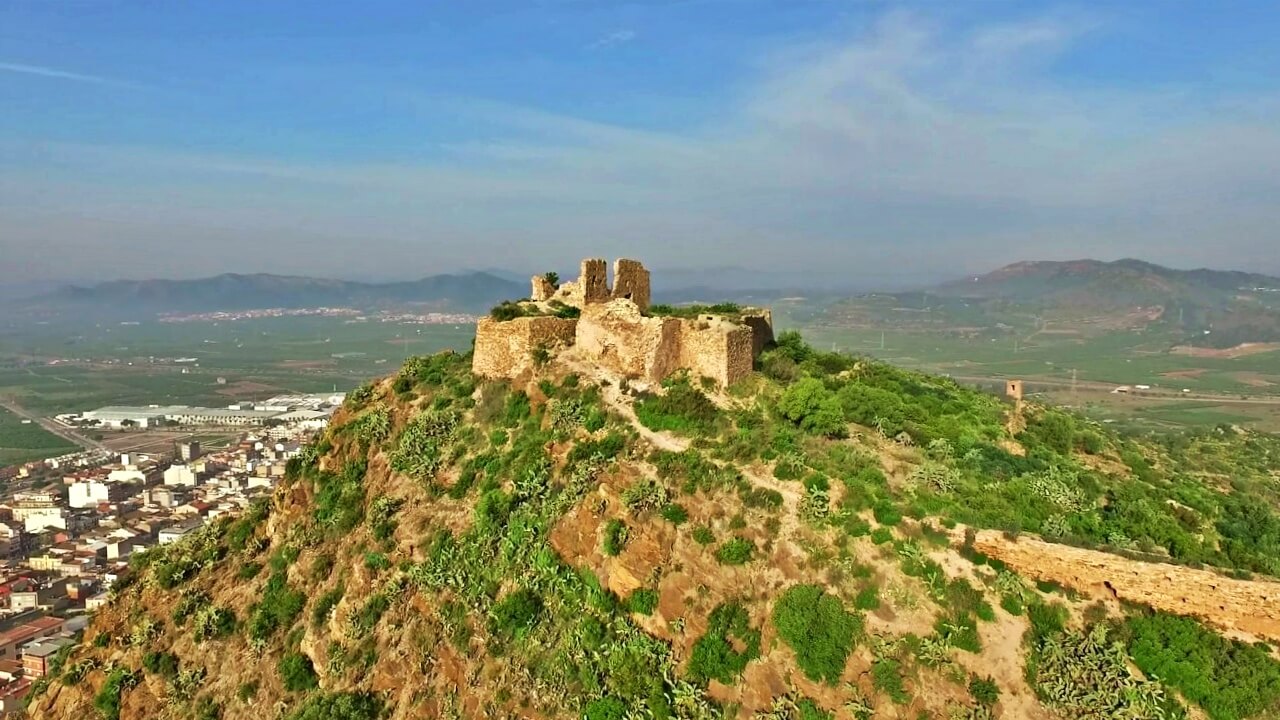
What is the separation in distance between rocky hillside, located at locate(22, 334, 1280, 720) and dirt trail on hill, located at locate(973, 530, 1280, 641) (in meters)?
0.07

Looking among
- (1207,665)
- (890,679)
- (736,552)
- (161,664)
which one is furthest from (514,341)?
(1207,665)

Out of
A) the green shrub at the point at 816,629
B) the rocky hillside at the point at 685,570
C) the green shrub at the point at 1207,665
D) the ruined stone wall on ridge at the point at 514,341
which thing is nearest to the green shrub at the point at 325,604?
the rocky hillside at the point at 685,570

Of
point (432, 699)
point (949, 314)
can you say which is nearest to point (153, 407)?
point (432, 699)

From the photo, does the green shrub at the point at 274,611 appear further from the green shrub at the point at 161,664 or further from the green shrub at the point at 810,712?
the green shrub at the point at 810,712

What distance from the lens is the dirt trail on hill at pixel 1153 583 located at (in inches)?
541

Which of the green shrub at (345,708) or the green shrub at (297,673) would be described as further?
the green shrub at (297,673)

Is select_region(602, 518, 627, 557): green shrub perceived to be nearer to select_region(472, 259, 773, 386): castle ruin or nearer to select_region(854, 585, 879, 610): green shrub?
select_region(854, 585, 879, 610): green shrub

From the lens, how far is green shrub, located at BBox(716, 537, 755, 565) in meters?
16.7

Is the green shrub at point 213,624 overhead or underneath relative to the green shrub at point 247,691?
overhead

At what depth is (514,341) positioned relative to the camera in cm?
2555

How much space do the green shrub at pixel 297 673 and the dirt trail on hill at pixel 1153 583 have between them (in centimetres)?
1757

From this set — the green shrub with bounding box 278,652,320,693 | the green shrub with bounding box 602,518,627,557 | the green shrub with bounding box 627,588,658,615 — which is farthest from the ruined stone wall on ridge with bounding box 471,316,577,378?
the green shrub with bounding box 278,652,320,693

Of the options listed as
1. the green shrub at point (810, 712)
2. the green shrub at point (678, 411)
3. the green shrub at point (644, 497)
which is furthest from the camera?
the green shrub at point (678, 411)

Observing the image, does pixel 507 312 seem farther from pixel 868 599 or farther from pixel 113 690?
pixel 868 599
